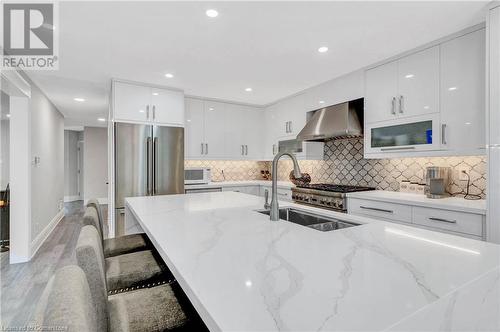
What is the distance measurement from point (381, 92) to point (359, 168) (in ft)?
3.59

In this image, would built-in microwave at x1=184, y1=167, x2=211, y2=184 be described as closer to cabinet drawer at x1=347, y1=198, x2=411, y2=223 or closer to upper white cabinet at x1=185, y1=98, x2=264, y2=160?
upper white cabinet at x1=185, y1=98, x2=264, y2=160

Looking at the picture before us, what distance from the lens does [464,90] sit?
2254mm

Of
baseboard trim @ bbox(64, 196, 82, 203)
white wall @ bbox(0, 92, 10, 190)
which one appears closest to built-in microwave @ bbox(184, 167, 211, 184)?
white wall @ bbox(0, 92, 10, 190)

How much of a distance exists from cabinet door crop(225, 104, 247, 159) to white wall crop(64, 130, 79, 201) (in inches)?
265

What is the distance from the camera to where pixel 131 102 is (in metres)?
3.52

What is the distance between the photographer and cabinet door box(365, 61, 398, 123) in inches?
111

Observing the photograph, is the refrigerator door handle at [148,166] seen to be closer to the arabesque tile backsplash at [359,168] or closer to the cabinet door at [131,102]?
the cabinet door at [131,102]

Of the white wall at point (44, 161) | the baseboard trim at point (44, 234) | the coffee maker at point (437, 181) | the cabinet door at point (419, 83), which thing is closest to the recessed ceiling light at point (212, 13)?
the cabinet door at point (419, 83)

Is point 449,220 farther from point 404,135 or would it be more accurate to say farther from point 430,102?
point 430,102

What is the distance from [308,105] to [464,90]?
1943 mm

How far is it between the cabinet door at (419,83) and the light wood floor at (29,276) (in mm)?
3851

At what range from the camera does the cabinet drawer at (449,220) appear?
80.0 inches

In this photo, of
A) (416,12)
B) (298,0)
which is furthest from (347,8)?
(416,12)

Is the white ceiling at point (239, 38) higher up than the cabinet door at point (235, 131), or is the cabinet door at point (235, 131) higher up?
the white ceiling at point (239, 38)
